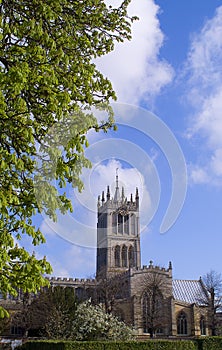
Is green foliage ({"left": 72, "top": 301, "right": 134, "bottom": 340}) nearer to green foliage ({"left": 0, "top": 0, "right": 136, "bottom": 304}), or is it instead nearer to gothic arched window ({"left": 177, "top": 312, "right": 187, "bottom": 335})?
green foliage ({"left": 0, "top": 0, "right": 136, "bottom": 304})

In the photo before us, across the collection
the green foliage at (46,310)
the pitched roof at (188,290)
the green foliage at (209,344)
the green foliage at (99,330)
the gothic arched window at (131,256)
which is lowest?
the green foliage at (209,344)

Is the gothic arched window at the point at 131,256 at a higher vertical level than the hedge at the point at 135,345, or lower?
higher

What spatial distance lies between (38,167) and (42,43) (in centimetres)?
218

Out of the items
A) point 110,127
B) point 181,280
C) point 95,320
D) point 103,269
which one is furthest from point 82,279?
point 110,127

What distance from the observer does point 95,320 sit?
28.5m

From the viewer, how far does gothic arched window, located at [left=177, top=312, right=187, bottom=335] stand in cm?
5716

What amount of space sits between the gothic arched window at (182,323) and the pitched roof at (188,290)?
22.3ft

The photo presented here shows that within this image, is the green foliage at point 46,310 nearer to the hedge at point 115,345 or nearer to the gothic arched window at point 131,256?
the hedge at point 115,345

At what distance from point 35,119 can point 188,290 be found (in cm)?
6447

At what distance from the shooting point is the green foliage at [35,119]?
665 cm

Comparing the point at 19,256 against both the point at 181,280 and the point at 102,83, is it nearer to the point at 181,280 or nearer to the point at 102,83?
the point at 102,83

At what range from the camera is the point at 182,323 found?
57.6m

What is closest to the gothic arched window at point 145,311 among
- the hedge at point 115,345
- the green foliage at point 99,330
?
the green foliage at point 99,330

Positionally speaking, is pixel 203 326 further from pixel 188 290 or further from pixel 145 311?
pixel 188 290
